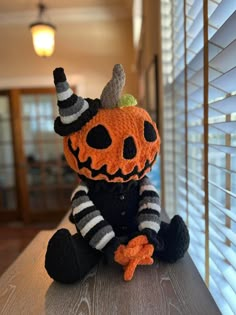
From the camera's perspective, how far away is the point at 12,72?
11.4ft

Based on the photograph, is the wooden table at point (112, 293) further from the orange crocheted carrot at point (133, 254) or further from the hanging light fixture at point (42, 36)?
the hanging light fixture at point (42, 36)

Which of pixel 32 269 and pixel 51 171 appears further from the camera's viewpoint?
pixel 51 171

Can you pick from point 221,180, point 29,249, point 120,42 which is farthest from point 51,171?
point 221,180

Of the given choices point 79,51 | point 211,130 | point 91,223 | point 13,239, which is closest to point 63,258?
point 91,223

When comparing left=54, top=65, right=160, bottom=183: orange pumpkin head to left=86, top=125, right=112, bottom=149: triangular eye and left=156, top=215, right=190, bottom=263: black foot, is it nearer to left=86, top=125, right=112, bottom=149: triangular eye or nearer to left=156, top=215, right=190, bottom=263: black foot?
left=86, top=125, right=112, bottom=149: triangular eye

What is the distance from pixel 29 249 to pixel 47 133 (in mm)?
2893

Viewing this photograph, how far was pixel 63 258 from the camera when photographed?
2.07 ft

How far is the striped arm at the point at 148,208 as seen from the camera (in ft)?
2.26

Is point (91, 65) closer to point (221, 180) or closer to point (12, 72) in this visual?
point (12, 72)

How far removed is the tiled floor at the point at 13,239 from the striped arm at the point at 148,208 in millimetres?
2146

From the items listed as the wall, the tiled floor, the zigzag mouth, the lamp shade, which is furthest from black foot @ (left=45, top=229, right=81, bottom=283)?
the wall

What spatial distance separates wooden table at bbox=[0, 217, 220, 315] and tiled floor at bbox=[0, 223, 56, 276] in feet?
6.59

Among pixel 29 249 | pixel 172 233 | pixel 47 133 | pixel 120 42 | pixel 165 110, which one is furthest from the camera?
pixel 47 133

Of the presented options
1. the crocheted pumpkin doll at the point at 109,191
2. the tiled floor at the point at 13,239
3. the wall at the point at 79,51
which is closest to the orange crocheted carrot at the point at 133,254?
the crocheted pumpkin doll at the point at 109,191
